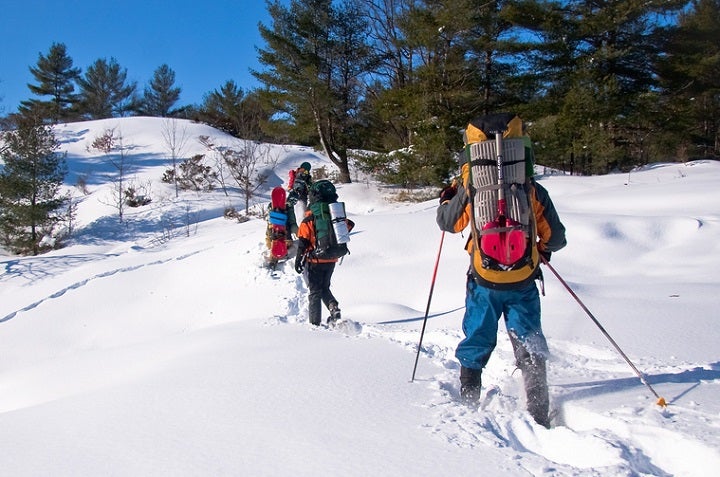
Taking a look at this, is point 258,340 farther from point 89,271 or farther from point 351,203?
point 351,203

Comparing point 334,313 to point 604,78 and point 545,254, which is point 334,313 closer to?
point 545,254

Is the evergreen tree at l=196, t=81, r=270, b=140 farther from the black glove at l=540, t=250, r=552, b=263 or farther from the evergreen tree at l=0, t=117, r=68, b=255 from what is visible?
the black glove at l=540, t=250, r=552, b=263

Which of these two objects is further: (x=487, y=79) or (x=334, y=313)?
(x=487, y=79)

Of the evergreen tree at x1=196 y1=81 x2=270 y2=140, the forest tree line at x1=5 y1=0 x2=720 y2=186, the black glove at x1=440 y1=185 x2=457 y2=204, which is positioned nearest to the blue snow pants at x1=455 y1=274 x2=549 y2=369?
the black glove at x1=440 y1=185 x2=457 y2=204

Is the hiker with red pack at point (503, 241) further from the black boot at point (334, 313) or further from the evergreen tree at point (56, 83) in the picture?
the evergreen tree at point (56, 83)

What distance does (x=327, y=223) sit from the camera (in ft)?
17.0

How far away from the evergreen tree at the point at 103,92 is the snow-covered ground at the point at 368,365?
36.2 metres

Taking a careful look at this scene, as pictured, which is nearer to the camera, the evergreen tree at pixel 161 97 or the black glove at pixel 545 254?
the black glove at pixel 545 254

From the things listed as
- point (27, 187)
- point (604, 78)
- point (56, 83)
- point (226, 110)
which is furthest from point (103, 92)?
point (604, 78)

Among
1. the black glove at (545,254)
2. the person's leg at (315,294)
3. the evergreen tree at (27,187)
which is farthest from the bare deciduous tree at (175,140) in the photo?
the black glove at (545,254)

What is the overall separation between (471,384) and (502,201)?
41.5 inches

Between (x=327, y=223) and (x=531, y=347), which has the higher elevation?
(x=327, y=223)

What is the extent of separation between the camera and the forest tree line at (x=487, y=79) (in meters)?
15.4

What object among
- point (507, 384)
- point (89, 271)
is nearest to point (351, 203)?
point (89, 271)
